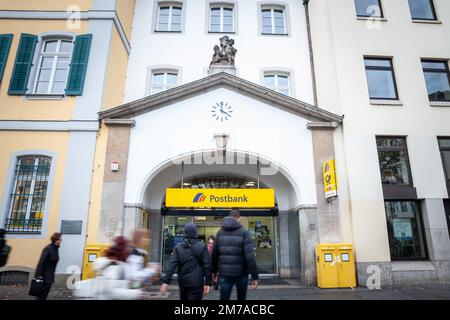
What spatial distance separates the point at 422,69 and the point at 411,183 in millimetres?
4836

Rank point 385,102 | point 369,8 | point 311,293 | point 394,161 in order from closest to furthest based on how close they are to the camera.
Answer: point 311,293, point 394,161, point 385,102, point 369,8

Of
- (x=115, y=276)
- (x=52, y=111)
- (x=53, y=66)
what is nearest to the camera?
(x=115, y=276)

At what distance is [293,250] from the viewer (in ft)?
38.3

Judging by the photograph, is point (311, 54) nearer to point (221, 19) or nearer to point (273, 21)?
point (273, 21)

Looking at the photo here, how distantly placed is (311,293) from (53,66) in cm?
1202

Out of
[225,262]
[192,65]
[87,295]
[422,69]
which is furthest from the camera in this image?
[192,65]

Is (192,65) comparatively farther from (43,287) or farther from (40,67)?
(43,287)

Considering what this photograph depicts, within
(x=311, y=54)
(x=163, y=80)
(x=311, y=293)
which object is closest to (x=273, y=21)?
(x=311, y=54)

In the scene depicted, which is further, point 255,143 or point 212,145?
point 255,143

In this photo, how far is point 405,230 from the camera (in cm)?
1059

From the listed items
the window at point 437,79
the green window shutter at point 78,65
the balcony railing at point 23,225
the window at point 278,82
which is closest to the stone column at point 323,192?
the window at point 278,82

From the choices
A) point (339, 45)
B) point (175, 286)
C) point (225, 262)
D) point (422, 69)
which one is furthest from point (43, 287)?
point (422, 69)

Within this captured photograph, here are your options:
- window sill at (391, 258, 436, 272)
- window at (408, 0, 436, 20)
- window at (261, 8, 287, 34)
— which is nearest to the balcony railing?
window sill at (391, 258, 436, 272)

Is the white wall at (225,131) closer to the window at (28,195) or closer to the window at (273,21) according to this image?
the window at (28,195)
